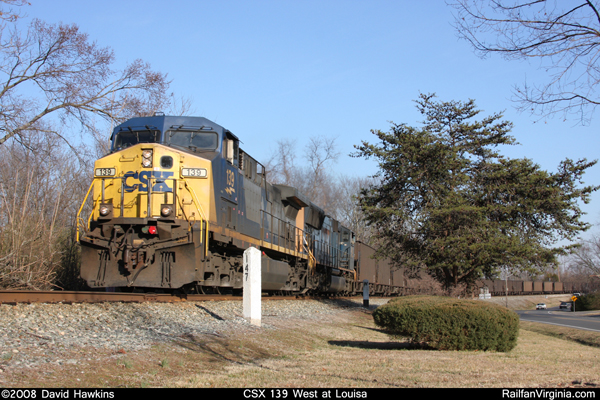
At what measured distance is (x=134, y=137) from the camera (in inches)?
464

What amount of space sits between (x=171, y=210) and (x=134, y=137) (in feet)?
7.77

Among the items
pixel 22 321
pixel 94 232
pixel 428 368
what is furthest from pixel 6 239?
pixel 428 368

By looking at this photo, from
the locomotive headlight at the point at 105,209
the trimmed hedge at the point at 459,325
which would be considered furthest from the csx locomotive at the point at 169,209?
the trimmed hedge at the point at 459,325

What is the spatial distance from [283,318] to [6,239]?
6.65m

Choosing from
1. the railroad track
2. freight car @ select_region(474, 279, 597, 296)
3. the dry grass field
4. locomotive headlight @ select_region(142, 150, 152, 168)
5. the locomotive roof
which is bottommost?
freight car @ select_region(474, 279, 597, 296)

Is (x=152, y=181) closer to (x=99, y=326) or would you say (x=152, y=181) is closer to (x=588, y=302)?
(x=99, y=326)

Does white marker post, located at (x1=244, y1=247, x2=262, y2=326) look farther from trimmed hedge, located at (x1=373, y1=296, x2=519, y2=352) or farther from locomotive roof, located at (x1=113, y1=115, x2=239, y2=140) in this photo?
locomotive roof, located at (x1=113, y1=115, x2=239, y2=140)

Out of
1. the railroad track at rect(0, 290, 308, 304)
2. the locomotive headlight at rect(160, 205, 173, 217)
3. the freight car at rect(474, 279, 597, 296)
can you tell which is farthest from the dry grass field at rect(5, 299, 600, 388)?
the freight car at rect(474, 279, 597, 296)

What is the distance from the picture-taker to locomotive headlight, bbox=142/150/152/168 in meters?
10.9

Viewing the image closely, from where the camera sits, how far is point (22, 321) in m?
7.29

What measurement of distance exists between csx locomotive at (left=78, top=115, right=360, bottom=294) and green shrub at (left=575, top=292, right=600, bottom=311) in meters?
39.9

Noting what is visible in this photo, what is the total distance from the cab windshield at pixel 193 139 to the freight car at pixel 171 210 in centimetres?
2

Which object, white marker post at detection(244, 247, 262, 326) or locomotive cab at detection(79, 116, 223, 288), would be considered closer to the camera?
locomotive cab at detection(79, 116, 223, 288)

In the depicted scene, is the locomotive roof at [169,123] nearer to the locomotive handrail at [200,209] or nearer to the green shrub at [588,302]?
the locomotive handrail at [200,209]
